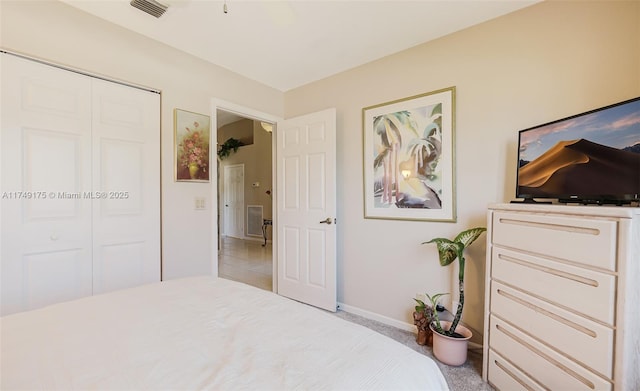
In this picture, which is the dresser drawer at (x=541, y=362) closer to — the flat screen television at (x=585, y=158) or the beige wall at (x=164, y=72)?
the flat screen television at (x=585, y=158)

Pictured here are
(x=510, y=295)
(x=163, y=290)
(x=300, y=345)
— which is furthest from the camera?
(x=510, y=295)

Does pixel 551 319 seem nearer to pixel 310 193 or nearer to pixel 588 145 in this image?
pixel 588 145

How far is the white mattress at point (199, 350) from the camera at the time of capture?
2.34 ft

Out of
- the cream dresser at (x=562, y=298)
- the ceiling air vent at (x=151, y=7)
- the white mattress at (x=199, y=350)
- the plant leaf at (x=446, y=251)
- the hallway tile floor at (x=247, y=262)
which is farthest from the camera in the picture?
the hallway tile floor at (x=247, y=262)

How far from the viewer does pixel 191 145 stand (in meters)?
2.41

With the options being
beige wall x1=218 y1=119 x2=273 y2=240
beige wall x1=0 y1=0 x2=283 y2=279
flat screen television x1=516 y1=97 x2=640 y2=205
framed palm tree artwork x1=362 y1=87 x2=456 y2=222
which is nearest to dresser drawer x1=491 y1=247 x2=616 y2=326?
flat screen television x1=516 y1=97 x2=640 y2=205

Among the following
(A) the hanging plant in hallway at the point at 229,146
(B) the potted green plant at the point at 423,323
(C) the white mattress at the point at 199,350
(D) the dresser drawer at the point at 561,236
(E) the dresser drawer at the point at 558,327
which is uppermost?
(A) the hanging plant in hallway at the point at 229,146

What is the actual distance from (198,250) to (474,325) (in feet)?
7.94

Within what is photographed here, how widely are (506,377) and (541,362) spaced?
0.29 metres

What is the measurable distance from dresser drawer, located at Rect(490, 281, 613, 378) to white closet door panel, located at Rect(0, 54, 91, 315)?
2767 mm

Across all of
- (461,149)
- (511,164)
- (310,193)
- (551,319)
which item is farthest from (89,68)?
(551,319)

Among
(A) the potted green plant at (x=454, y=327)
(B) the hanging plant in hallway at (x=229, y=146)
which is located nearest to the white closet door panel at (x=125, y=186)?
(A) the potted green plant at (x=454, y=327)

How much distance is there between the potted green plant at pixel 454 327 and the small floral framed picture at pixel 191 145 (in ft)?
7.05

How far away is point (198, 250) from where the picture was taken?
96.8 inches
